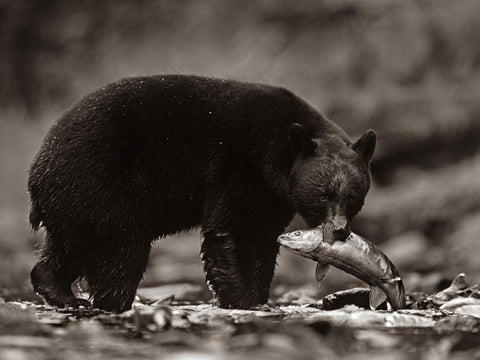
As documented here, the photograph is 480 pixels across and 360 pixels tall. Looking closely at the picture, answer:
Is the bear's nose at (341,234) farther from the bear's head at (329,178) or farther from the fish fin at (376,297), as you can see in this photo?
the fish fin at (376,297)

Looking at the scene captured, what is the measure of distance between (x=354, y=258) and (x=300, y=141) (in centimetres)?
98

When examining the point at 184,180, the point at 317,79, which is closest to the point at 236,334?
the point at 184,180

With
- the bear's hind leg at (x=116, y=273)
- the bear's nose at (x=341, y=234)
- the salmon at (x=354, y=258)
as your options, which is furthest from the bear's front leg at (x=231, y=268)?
the bear's nose at (x=341, y=234)

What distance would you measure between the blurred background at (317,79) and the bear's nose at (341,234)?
3.46 metres

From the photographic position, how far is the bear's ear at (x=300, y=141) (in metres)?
6.35

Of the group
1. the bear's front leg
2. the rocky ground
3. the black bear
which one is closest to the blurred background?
the bear's front leg

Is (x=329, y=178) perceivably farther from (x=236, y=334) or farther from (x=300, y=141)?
(x=236, y=334)

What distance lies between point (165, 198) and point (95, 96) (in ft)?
3.19

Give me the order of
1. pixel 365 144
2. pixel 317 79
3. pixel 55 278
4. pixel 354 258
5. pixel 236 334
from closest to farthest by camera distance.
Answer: pixel 236 334 < pixel 354 258 < pixel 365 144 < pixel 55 278 < pixel 317 79

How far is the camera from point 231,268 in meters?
6.59

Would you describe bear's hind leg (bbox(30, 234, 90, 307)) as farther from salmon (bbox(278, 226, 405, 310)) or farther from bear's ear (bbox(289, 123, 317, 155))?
bear's ear (bbox(289, 123, 317, 155))

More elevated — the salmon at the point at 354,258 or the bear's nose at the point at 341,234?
the bear's nose at the point at 341,234

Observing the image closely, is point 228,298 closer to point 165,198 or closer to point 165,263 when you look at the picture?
point 165,198

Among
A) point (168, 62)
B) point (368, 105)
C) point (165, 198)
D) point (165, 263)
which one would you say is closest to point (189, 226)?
point (165, 198)
